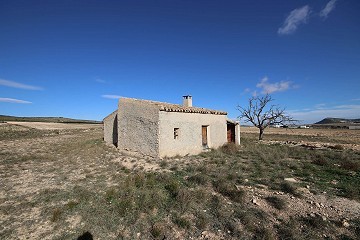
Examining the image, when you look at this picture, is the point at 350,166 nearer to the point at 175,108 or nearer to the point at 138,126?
the point at 175,108

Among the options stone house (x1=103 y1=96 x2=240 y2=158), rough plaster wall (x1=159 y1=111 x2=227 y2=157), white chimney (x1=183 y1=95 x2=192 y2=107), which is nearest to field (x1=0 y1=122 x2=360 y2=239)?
rough plaster wall (x1=159 y1=111 x2=227 y2=157)

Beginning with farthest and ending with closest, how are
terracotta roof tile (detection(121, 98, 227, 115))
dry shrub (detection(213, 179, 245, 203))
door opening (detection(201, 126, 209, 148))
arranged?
door opening (detection(201, 126, 209, 148)) < terracotta roof tile (detection(121, 98, 227, 115)) < dry shrub (detection(213, 179, 245, 203))

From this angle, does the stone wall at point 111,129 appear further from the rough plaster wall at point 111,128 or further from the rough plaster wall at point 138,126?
the rough plaster wall at point 138,126

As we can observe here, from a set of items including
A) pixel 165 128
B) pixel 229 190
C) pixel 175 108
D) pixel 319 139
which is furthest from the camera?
pixel 319 139

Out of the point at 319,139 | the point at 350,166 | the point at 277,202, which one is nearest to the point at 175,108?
the point at 277,202

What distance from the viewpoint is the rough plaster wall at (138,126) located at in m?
14.3

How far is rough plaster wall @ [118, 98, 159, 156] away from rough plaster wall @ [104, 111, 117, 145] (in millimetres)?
2423

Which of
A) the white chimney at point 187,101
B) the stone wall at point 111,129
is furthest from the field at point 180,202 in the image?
the white chimney at point 187,101

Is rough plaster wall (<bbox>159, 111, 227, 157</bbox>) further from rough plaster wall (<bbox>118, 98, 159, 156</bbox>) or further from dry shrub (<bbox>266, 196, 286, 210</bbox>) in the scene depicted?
dry shrub (<bbox>266, 196, 286, 210</bbox>)

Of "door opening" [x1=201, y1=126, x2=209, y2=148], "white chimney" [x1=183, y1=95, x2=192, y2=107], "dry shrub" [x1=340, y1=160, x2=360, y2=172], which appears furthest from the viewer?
"white chimney" [x1=183, y1=95, x2=192, y2=107]

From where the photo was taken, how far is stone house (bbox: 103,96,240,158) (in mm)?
14266

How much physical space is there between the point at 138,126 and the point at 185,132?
10.7 ft

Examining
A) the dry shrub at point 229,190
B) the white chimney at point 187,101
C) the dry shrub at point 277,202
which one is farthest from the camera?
the white chimney at point 187,101

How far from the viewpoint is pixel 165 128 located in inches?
565
